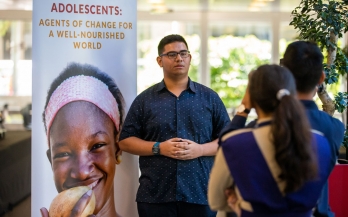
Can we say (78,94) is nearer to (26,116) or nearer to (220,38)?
(26,116)

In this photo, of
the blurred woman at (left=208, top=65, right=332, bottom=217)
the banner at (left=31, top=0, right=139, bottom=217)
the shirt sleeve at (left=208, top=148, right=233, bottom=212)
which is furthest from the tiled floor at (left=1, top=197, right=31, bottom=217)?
the blurred woman at (left=208, top=65, right=332, bottom=217)

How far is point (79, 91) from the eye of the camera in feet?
9.48

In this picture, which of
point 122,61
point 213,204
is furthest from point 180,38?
point 213,204

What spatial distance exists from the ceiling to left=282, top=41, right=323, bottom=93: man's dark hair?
3686mm

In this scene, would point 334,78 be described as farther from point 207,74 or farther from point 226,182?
point 207,74

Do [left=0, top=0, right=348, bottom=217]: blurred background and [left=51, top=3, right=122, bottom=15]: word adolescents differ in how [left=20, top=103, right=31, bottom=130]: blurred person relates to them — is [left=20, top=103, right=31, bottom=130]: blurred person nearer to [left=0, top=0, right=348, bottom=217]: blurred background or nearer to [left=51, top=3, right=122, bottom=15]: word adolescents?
[left=0, top=0, right=348, bottom=217]: blurred background

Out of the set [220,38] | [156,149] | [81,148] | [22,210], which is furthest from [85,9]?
[220,38]

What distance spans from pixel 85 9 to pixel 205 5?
10.9 ft

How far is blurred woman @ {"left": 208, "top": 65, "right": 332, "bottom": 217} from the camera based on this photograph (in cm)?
150

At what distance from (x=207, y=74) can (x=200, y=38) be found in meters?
0.51

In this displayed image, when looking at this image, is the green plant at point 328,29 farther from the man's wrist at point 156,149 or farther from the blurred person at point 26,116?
the blurred person at point 26,116

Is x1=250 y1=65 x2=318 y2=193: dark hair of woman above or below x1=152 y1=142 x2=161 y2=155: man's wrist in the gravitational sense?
above

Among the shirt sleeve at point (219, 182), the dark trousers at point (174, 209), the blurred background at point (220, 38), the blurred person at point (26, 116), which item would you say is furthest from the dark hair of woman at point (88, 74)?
the blurred background at point (220, 38)

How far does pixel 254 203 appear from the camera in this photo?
158 centimetres
